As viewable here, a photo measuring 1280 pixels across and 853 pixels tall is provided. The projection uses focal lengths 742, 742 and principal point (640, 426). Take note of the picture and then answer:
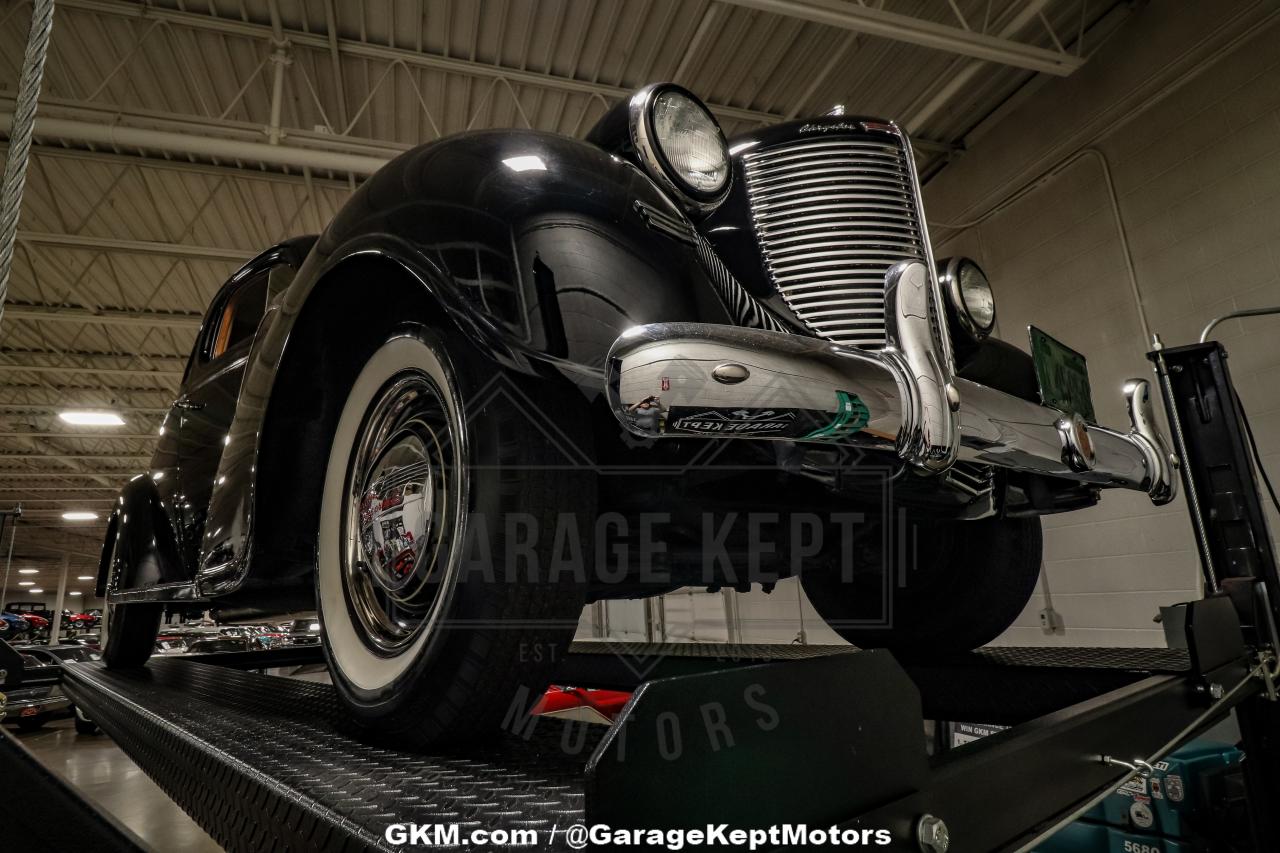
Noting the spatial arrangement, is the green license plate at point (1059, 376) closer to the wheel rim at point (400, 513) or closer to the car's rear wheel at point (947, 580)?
the car's rear wheel at point (947, 580)

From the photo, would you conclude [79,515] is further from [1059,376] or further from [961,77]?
[1059,376]

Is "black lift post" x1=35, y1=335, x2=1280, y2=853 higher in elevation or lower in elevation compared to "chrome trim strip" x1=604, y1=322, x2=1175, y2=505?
lower

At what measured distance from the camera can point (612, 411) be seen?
3.32 feet

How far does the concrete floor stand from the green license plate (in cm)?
396

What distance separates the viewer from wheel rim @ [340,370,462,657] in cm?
117

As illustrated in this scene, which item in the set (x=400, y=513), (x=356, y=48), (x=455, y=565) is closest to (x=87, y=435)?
(x=356, y=48)

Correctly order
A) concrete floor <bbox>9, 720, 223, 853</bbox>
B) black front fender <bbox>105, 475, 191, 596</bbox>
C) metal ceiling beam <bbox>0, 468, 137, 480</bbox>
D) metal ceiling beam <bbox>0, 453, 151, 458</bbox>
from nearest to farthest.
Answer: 1. black front fender <bbox>105, 475, 191, 596</bbox>
2. concrete floor <bbox>9, 720, 223, 853</bbox>
3. metal ceiling beam <bbox>0, 453, 151, 458</bbox>
4. metal ceiling beam <bbox>0, 468, 137, 480</bbox>

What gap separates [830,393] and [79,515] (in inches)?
1096

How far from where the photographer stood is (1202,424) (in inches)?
83.7

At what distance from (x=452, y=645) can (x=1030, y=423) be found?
1.09 m

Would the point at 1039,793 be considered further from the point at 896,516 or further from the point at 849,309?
the point at 849,309

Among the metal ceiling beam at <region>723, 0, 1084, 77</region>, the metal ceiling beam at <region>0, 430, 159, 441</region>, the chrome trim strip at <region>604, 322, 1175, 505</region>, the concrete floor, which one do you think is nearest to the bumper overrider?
the chrome trim strip at <region>604, 322, 1175, 505</region>

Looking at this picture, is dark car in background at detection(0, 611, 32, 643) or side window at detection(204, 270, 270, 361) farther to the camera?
dark car in background at detection(0, 611, 32, 643)

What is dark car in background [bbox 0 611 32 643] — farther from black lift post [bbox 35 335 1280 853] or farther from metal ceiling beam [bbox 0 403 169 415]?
black lift post [bbox 35 335 1280 853]
